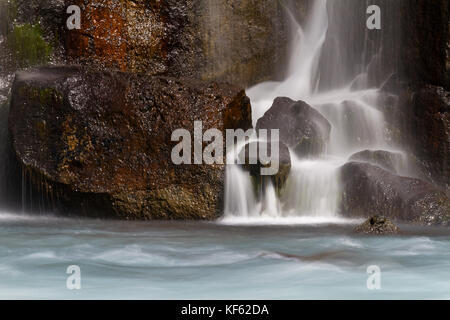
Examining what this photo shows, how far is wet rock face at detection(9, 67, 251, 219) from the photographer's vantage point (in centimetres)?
938

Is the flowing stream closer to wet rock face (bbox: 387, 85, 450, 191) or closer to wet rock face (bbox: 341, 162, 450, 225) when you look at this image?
wet rock face (bbox: 341, 162, 450, 225)

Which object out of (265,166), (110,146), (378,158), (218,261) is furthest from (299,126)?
(218,261)

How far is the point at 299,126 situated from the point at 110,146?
2.81 metres

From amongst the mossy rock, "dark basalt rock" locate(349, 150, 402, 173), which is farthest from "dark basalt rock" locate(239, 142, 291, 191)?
the mossy rock

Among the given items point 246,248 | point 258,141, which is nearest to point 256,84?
point 258,141

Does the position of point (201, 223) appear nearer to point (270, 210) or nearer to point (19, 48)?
point (270, 210)

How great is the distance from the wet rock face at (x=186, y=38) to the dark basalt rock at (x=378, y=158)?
2822 millimetres

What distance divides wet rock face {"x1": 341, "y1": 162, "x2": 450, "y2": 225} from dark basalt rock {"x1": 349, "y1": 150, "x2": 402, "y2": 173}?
29.7 inches

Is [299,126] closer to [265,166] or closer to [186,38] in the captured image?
[265,166]

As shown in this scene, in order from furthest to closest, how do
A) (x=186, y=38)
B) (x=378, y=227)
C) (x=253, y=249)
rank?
(x=186, y=38) → (x=378, y=227) → (x=253, y=249)

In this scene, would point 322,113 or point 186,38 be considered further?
point 322,113

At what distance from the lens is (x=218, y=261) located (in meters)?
6.41

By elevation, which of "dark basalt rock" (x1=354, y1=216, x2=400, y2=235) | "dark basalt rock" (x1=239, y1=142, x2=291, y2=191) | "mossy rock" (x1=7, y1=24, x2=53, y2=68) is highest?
"mossy rock" (x1=7, y1=24, x2=53, y2=68)

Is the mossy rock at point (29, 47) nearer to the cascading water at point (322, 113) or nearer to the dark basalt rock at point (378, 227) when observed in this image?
the cascading water at point (322, 113)
